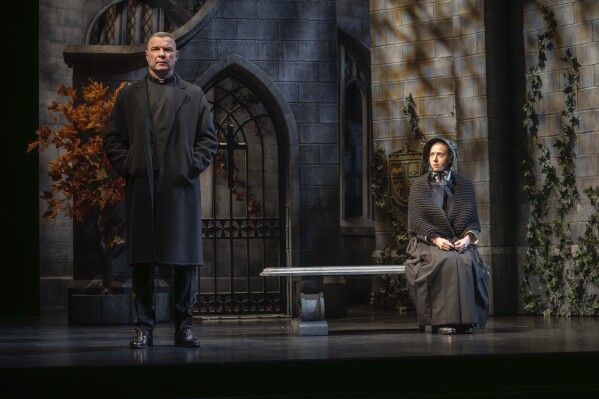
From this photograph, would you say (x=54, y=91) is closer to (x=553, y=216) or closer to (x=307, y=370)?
(x=553, y=216)

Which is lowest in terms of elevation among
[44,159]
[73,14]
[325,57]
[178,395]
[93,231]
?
[178,395]

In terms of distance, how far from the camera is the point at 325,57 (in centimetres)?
1238

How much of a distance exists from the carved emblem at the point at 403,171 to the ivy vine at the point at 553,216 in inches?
51.5

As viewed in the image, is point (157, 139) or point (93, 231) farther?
point (93, 231)

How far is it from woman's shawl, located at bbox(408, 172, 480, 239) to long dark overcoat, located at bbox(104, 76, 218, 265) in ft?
7.58

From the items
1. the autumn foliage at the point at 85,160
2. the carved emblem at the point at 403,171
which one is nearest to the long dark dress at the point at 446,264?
the autumn foliage at the point at 85,160

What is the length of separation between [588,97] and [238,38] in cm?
373

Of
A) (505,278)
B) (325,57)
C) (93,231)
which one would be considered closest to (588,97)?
(505,278)

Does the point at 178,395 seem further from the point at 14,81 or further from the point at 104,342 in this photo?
the point at 14,81

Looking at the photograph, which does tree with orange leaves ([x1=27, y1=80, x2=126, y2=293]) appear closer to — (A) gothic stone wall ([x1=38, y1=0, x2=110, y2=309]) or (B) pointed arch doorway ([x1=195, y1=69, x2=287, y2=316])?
(B) pointed arch doorway ([x1=195, y1=69, x2=287, y2=316])

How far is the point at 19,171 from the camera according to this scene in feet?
36.8

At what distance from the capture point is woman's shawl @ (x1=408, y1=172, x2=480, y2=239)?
8.43m

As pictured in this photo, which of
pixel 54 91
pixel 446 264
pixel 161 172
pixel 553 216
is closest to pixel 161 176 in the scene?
pixel 161 172

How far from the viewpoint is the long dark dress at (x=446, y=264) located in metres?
8.18
